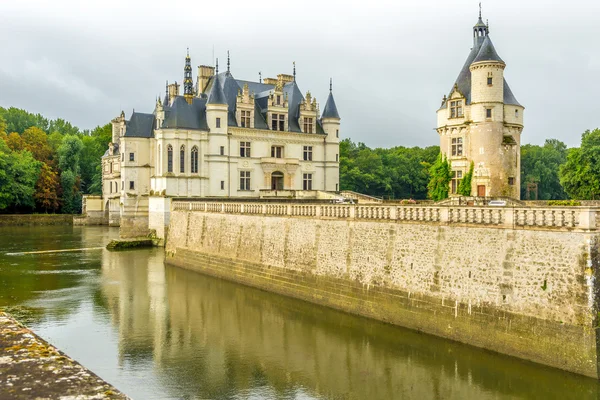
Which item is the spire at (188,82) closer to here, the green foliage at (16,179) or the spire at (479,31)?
the spire at (479,31)

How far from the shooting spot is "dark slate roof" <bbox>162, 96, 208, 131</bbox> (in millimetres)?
39000

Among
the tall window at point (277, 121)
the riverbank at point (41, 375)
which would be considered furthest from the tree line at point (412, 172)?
the riverbank at point (41, 375)

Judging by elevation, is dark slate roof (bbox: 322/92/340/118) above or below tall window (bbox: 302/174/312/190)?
above

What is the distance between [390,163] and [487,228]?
55002mm

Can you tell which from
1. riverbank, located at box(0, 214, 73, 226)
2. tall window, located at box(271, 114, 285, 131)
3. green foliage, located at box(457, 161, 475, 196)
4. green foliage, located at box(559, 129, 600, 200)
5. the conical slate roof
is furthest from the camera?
Answer: riverbank, located at box(0, 214, 73, 226)

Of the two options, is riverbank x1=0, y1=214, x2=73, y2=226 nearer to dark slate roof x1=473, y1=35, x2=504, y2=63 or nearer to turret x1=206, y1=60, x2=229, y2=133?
turret x1=206, y1=60, x2=229, y2=133

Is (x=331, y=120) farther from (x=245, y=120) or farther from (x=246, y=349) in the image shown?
(x=246, y=349)

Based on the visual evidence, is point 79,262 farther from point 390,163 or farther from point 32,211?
point 390,163

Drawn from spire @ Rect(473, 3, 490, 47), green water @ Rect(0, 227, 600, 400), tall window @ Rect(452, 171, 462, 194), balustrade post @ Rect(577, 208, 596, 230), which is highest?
spire @ Rect(473, 3, 490, 47)

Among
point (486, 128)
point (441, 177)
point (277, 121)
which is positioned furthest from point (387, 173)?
point (486, 128)

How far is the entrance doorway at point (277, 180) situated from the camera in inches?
1703

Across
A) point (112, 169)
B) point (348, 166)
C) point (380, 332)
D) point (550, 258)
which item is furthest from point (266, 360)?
point (348, 166)

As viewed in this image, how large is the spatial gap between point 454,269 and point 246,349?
574 centimetres

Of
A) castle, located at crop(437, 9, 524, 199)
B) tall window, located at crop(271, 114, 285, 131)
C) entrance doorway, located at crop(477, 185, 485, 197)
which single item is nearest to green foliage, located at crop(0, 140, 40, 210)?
tall window, located at crop(271, 114, 285, 131)
